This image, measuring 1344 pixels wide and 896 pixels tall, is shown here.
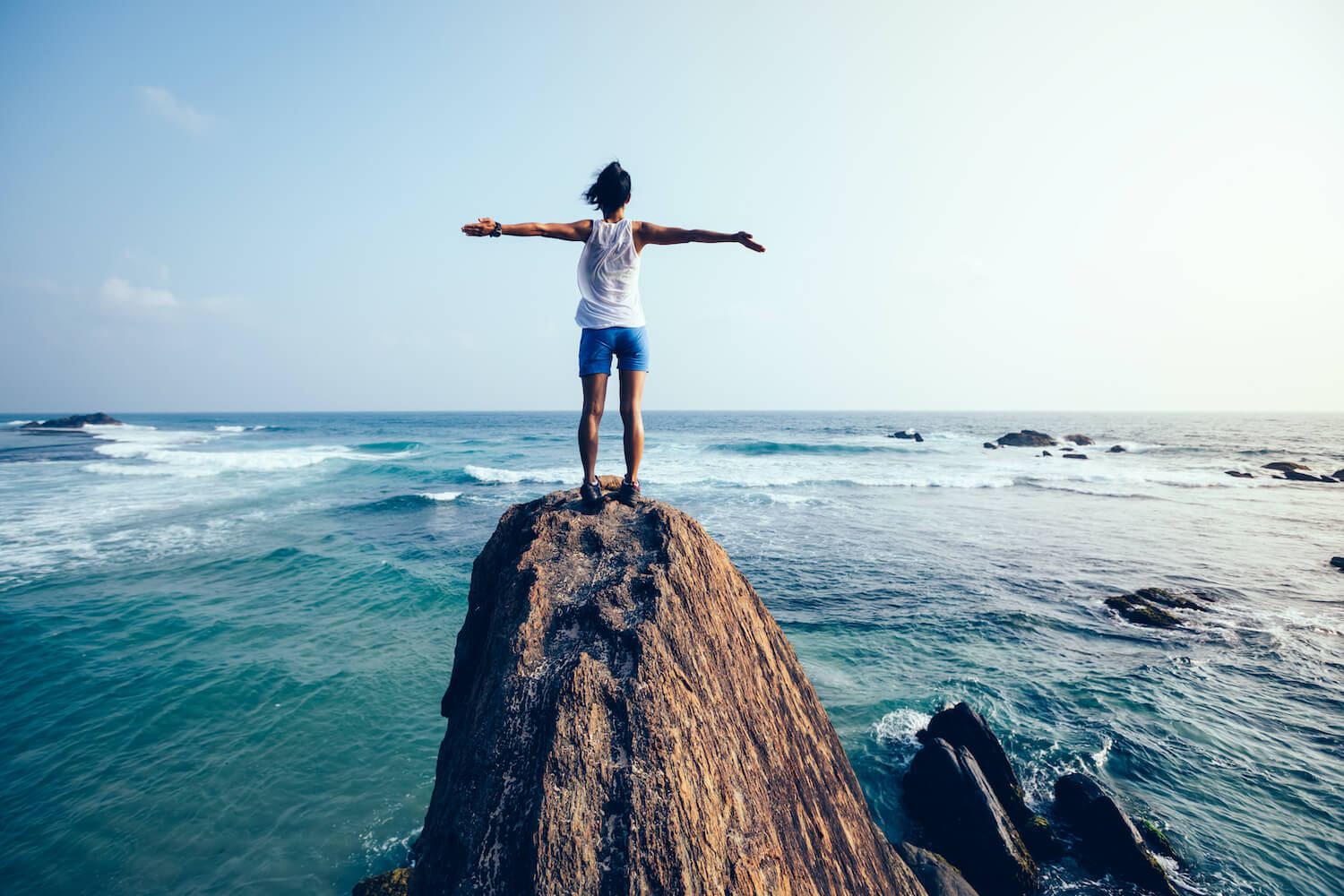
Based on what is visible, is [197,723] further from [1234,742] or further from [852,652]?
[1234,742]

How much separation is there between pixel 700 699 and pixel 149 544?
17.1m

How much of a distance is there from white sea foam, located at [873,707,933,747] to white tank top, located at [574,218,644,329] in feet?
18.9

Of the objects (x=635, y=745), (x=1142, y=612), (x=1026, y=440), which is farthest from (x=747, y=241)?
(x=1026, y=440)

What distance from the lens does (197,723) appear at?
676 cm

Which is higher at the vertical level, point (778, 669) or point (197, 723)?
point (778, 669)

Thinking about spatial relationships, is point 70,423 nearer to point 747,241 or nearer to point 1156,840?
point 747,241

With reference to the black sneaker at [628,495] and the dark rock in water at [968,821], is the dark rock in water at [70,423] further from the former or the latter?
the dark rock in water at [968,821]

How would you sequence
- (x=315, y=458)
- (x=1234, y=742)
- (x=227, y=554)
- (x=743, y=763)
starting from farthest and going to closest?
(x=315, y=458) < (x=227, y=554) < (x=1234, y=742) < (x=743, y=763)

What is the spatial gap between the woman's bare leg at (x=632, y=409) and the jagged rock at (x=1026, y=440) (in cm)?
5080

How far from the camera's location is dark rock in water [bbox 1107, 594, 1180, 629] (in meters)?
9.85

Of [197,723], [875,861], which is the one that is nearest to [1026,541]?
[875,861]

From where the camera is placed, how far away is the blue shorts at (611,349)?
157 inches

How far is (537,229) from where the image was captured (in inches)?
141

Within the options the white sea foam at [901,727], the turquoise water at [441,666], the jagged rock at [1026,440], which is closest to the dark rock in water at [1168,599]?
the turquoise water at [441,666]
